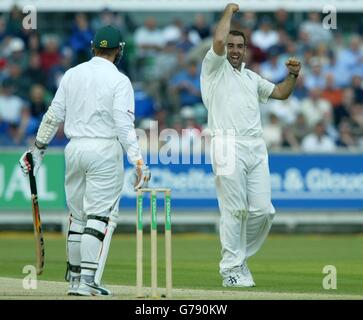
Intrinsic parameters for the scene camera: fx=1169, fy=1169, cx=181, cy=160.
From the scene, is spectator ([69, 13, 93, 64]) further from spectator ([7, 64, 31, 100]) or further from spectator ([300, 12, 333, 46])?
spectator ([300, 12, 333, 46])

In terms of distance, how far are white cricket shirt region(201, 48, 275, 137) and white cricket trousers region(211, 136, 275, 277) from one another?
132mm

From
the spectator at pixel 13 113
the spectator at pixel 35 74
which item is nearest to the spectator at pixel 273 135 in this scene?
the spectator at pixel 13 113

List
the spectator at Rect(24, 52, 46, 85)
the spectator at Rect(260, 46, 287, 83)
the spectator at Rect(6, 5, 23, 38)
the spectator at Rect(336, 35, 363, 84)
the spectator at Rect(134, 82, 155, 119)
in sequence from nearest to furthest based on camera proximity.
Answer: the spectator at Rect(134, 82, 155, 119) → the spectator at Rect(24, 52, 46, 85) → the spectator at Rect(260, 46, 287, 83) → the spectator at Rect(6, 5, 23, 38) → the spectator at Rect(336, 35, 363, 84)

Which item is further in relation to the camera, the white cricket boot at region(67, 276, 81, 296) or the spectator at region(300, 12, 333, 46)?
the spectator at region(300, 12, 333, 46)

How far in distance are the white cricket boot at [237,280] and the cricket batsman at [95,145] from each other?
61.9 inches

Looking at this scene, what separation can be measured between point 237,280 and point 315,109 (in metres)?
10.9

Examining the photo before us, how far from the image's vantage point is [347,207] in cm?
1973

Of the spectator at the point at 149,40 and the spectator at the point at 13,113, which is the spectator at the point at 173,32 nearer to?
the spectator at the point at 149,40

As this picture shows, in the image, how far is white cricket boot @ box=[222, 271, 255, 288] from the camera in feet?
37.0

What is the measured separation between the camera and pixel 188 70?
73.9 ft

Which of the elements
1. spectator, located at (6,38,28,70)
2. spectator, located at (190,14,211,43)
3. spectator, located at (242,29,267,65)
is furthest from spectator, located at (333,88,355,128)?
spectator, located at (6,38,28,70)

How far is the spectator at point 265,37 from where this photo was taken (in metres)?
23.1
